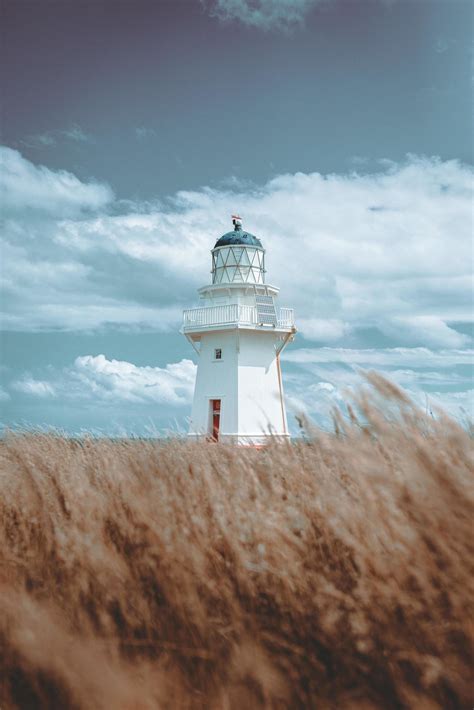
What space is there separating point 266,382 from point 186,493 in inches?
743

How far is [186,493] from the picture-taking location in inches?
107

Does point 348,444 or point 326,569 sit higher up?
point 348,444

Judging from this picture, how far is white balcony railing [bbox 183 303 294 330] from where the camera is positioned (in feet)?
67.9

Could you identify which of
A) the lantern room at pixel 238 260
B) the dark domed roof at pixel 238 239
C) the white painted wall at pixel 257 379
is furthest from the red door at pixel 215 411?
the dark domed roof at pixel 238 239

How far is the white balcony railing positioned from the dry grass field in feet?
59.3

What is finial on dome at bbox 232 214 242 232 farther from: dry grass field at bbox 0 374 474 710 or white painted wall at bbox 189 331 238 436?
dry grass field at bbox 0 374 474 710

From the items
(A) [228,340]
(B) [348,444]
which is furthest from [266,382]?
(B) [348,444]

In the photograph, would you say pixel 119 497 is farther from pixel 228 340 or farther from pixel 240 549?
pixel 228 340

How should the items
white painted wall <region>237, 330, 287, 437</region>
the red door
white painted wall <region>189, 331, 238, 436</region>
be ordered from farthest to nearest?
the red door → white painted wall <region>189, 331, 238, 436</region> → white painted wall <region>237, 330, 287, 437</region>

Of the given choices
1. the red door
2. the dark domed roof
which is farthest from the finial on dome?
the red door

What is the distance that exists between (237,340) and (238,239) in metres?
4.82

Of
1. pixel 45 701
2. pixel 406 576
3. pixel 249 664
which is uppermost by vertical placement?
pixel 406 576

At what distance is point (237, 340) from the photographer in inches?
816

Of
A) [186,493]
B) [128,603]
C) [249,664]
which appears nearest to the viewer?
[249,664]
